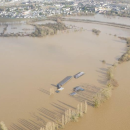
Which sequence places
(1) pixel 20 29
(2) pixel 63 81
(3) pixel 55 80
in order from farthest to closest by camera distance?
1. (1) pixel 20 29
2. (3) pixel 55 80
3. (2) pixel 63 81

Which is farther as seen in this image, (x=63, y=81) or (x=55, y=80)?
(x=55, y=80)

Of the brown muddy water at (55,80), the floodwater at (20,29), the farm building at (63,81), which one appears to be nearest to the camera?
the brown muddy water at (55,80)

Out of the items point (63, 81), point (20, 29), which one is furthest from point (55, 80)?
point (20, 29)

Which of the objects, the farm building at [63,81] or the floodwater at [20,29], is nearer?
the farm building at [63,81]

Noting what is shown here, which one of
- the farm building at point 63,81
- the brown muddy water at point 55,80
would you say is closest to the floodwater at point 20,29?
the brown muddy water at point 55,80

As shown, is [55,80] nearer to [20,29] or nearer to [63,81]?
[63,81]

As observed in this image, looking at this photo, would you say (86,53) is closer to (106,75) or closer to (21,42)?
(106,75)

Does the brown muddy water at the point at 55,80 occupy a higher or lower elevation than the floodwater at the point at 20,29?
lower

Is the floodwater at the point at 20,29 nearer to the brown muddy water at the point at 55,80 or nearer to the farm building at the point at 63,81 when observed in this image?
the brown muddy water at the point at 55,80

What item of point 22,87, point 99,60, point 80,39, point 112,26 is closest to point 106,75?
point 99,60

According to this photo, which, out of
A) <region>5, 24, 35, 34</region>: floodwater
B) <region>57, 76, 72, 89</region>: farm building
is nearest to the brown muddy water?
<region>57, 76, 72, 89</region>: farm building
